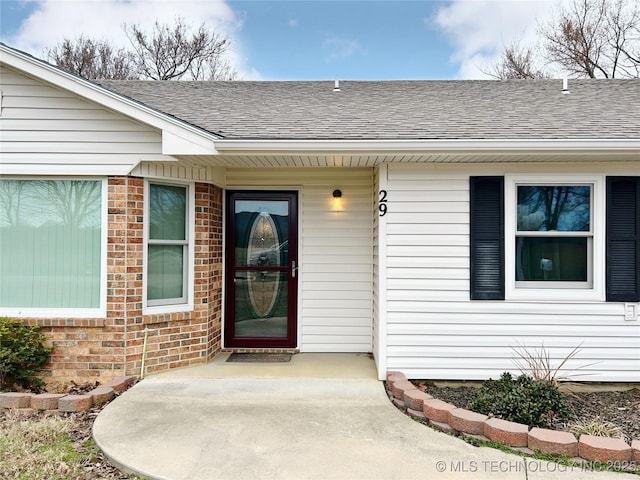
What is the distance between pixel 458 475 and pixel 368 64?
13.9 m

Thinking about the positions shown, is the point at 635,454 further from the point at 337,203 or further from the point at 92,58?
the point at 92,58

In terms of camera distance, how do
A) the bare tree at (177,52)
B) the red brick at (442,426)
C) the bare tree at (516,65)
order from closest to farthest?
the red brick at (442,426) → the bare tree at (516,65) → the bare tree at (177,52)

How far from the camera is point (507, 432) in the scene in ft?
9.66

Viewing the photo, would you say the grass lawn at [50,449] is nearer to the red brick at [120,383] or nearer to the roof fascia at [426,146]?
the red brick at [120,383]

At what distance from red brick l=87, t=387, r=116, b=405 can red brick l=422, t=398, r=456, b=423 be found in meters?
2.95

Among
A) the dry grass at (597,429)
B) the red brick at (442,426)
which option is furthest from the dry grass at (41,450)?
the dry grass at (597,429)

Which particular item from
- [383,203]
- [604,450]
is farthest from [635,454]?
[383,203]

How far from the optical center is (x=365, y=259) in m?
5.43

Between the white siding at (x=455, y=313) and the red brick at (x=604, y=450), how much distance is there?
1486 mm

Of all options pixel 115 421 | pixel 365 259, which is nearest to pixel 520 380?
pixel 365 259

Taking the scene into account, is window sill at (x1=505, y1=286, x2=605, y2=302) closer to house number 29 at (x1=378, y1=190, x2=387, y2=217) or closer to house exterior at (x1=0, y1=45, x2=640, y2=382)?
house exterior at (x1=0, y1=45, x2=640, y2=382)

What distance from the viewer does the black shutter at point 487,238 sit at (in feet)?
14.0

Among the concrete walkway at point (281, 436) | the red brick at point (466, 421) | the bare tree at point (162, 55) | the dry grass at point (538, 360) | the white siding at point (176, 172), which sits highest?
the bare tree at point (162, 55)

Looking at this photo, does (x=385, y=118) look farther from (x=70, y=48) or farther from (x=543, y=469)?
(x=70, y=48)
